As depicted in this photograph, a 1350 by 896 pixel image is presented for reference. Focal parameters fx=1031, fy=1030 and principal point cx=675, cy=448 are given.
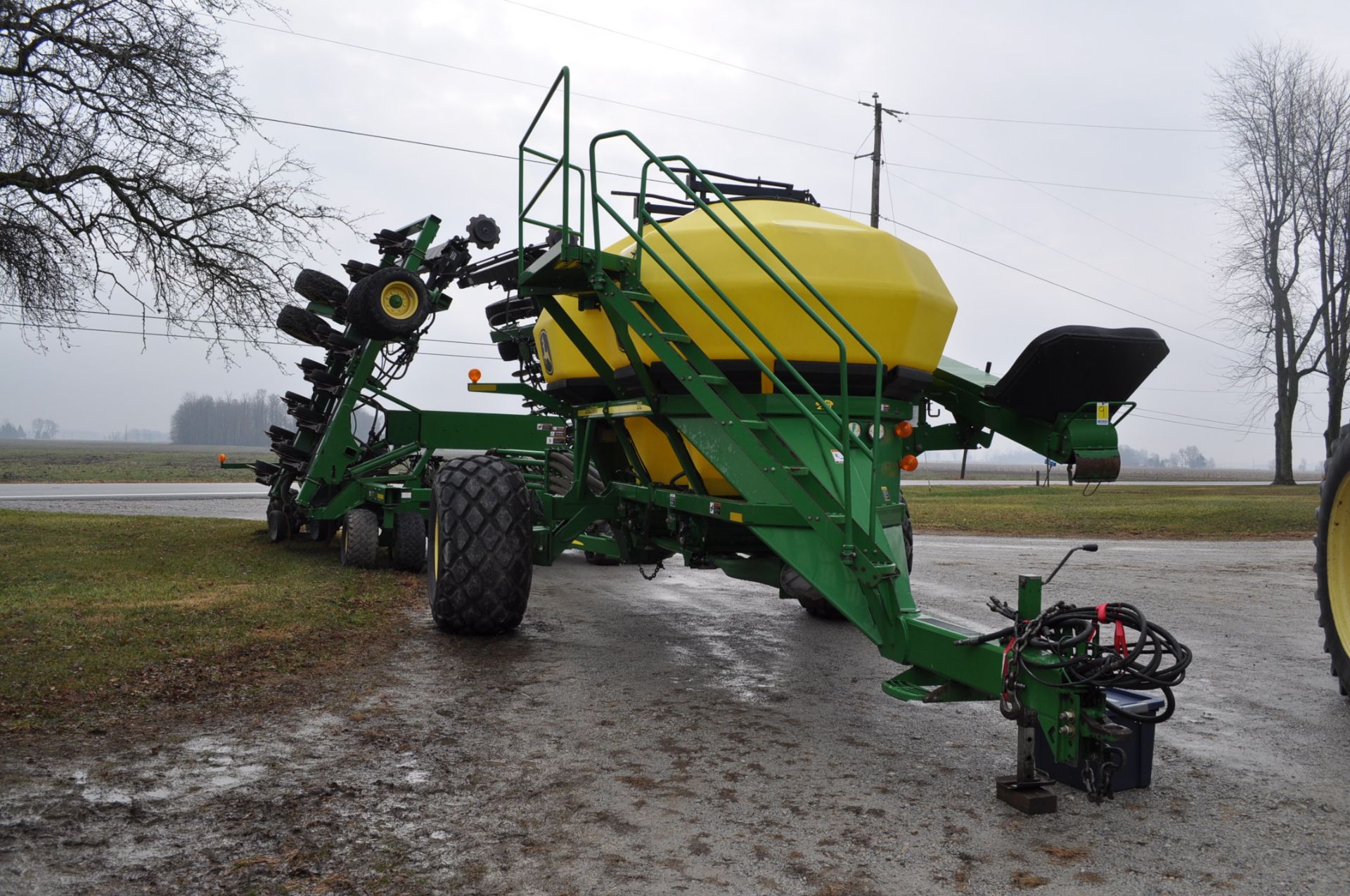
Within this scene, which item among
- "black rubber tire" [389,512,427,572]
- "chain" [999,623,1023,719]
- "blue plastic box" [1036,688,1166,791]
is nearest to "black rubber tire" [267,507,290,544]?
"black rubber tire" [389,512,427,572]

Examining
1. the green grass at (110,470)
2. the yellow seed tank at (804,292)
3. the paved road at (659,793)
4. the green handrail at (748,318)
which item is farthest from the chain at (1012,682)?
the green grass at (110,470)

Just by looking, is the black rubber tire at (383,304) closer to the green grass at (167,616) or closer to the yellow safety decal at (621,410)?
the green grass at (167,616)

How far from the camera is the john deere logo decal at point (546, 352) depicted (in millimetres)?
7121

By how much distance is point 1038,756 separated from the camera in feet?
13.7

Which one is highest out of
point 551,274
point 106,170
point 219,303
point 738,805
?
point 106,170

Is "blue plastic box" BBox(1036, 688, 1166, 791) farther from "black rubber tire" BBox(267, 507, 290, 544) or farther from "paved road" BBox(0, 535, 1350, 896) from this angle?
"black rubber tire" BBox(267, 507, 290, 544)

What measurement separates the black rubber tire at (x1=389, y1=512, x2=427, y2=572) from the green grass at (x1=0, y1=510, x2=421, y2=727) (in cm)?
22

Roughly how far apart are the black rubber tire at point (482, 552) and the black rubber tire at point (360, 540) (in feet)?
Result: 12.7

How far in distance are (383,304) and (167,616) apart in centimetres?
341

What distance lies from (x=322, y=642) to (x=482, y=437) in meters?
5.06

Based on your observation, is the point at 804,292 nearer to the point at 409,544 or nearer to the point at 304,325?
the point at 409,544

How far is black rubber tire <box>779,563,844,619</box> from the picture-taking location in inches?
257

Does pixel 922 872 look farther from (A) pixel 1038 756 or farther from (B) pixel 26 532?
(B) pixel 26 532

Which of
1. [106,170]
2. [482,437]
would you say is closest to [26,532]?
[106,170]
